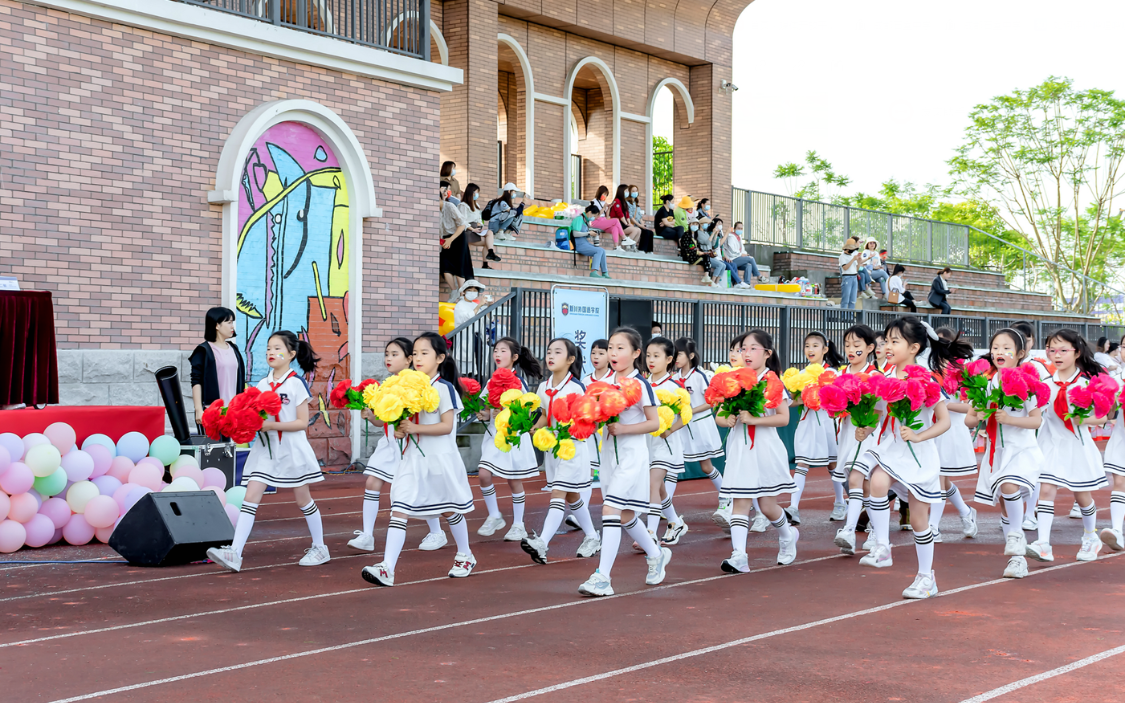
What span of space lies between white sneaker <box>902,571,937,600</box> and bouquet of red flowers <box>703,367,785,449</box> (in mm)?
1753

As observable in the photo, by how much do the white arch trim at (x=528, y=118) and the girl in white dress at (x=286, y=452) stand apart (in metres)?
19.6

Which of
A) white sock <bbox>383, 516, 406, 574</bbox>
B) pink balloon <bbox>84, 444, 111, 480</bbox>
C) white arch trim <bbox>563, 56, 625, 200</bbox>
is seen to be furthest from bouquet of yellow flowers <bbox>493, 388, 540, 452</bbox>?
white arch trim <bbox>563, 56, 625, 200</bbox>

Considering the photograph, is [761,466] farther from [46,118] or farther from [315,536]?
[46,118]

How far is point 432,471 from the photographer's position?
8320 millimetres

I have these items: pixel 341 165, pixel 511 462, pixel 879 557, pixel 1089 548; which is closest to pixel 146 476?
pixel 511 462

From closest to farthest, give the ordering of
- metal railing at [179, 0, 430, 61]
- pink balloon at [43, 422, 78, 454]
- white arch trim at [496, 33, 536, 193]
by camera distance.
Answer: pink balloon at [43, 422, 78, 454]
metal railing at [179, 0, 430, 61]
white arch trim at [496, 33, 536, 193]

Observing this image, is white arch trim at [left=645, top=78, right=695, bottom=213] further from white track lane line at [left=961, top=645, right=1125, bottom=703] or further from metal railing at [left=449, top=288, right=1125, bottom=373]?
white track lane line at [left=961, top=645, right=1125, bottom=703]

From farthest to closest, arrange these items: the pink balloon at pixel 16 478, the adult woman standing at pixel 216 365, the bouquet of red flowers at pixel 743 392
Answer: the adult woman standing at pixel 216 365, the pink balloon at pixel 16 478, the bouquet of red flowers at pixel 743 392

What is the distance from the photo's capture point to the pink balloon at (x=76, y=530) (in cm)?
991

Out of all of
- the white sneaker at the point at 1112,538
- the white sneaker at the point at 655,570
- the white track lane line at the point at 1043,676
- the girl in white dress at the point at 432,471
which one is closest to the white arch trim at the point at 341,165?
the girl in white dress at the point at 432,471

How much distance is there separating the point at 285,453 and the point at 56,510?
2.28m

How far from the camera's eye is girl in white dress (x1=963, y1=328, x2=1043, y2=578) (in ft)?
29.3

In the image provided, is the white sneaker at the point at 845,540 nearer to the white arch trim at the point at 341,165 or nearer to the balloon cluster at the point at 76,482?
the balloon cluster at the point at 76,482

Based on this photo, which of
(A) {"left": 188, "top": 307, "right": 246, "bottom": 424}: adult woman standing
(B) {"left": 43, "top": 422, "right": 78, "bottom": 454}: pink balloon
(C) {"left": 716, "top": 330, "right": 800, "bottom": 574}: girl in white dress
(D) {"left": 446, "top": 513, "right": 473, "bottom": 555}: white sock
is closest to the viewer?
(D) {"left": 446, "top": 513, "right": 473, "bottom": 555}: white sock
